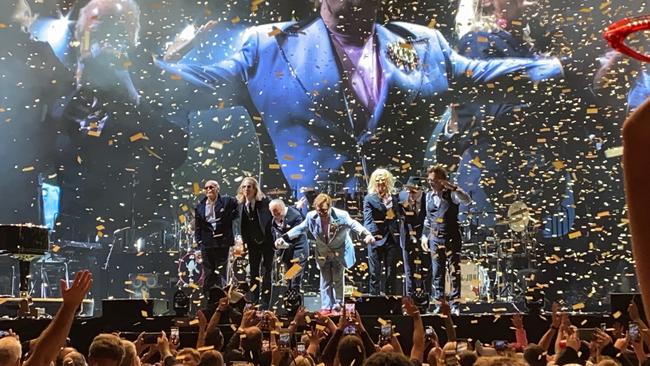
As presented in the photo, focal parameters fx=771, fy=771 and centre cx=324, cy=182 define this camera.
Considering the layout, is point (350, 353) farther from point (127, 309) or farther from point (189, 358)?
point (127, 309)

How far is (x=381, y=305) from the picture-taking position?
823cm

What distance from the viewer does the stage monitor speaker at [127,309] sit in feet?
24.4

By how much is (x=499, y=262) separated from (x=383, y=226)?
3027 millimetres

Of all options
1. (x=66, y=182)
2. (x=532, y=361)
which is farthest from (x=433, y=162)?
(x=532, y=361)

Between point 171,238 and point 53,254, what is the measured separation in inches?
84.6

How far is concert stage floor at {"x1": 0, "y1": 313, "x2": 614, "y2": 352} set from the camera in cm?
718

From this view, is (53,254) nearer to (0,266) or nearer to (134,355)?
(0,266)

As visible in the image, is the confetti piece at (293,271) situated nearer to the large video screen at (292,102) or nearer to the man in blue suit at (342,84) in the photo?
the large video screen at (292,102)

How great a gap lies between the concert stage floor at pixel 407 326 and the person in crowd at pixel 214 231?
1.79 metres

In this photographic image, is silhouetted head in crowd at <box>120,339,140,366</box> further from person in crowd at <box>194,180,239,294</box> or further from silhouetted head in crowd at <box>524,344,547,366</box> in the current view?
person in crowd at <box>194,180,239,294</box>

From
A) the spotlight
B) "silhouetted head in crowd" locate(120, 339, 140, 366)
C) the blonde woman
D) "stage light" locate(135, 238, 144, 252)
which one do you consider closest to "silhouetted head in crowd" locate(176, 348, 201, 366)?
"silhouetted head in crowd" locate(120, 339, 140, 366)

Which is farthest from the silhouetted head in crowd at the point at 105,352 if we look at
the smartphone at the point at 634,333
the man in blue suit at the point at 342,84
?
the man in blue suit at the point at 342,84

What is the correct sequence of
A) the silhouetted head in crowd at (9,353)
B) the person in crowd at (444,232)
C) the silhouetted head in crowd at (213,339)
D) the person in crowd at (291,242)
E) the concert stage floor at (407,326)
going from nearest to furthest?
the silhouetted head in crowd at (9,353) → the silhouetted head in crowd at (213,339) → the concert stage floor at (407,326) → the person in crowd at (444,232) → the person in crowd at (291,242)

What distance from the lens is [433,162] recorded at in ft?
50.0
